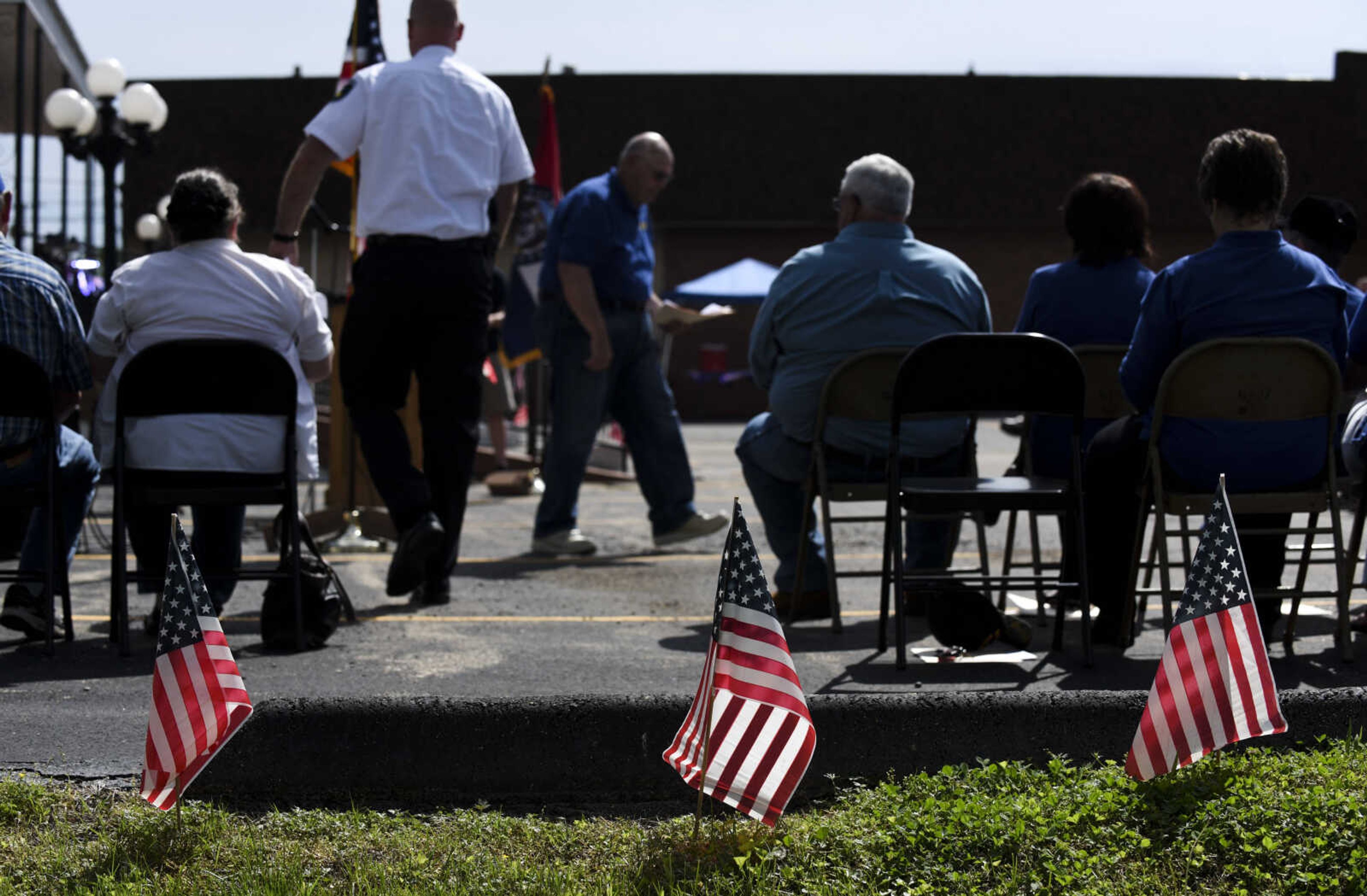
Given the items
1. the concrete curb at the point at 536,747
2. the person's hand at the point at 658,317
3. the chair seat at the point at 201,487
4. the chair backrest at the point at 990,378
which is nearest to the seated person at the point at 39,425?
the chair seat at the point at 201,487

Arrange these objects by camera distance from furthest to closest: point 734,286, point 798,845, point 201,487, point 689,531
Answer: point 734,286
point 689,531
point 201,487
point 798,845

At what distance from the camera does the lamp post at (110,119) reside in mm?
18547

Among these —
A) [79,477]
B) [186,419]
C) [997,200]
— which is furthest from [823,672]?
[997,200]

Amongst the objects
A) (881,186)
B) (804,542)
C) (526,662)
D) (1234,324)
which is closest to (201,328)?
(526,662)

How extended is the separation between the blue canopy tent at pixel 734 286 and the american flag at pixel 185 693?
24.4 m

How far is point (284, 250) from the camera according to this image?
611 cm

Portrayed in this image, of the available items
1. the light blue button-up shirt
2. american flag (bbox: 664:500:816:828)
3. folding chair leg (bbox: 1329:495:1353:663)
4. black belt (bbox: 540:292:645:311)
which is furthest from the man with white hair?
american flag (bbox: 664:500:816:828)

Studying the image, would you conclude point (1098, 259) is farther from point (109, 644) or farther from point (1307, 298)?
point (109, 644)

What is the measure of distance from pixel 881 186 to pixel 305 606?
251 cm

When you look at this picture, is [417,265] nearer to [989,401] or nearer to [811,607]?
[811,607]

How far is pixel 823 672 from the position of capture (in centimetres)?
495

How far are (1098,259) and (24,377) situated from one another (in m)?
3.56

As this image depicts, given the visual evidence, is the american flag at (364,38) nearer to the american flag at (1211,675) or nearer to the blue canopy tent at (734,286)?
the american flag at (1211,675)

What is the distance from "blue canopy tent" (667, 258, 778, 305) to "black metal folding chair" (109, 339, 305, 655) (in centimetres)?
2228
